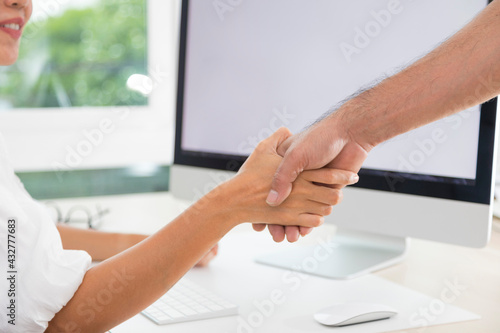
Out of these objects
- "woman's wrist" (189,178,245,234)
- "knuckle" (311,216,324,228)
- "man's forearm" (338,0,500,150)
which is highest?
"man's forearm" (338,0,500,150)

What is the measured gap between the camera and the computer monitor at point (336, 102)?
40.2 inches

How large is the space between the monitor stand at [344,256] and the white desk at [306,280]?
3 cm

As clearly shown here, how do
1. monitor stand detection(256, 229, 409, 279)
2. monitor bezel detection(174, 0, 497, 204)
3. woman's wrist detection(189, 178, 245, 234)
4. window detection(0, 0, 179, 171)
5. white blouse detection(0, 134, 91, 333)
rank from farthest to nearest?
window detection(0, 0, 179, 171) → monitor stand detection(256, 229, 409, 279) → monitor bezel detection(174, 0, 497, 204) → woman's wrist detection(189, 178, 245, 234) → white blouse detection(0, 134, 91, 333)

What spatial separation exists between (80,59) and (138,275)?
1381 mm

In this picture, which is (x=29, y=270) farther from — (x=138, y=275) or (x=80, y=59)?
(x=80, y=59)

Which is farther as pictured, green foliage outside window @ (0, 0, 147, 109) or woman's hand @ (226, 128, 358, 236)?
green foliage outside window @ (0, 0, 147, 109)

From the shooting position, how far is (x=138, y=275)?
84 cm

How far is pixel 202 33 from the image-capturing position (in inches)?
52.7

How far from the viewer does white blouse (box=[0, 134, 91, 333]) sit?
769 mm

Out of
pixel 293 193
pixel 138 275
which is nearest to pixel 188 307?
pixel 138 275

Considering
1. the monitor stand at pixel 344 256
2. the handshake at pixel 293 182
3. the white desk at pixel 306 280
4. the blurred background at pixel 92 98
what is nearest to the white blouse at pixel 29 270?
the white desk at pixel 306 280

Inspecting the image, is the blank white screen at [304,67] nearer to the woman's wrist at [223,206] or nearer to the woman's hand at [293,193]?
the woman's hand at [293,193]

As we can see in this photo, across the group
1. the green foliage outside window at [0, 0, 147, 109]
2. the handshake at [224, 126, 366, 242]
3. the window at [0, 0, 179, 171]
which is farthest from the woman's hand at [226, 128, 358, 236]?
the green foliage outside window at [0, 0, 147, 109]

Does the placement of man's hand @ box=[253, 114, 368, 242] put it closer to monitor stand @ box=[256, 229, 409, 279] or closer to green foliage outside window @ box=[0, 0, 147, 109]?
monitor stand @ box=[256, 229, 409, 279]
